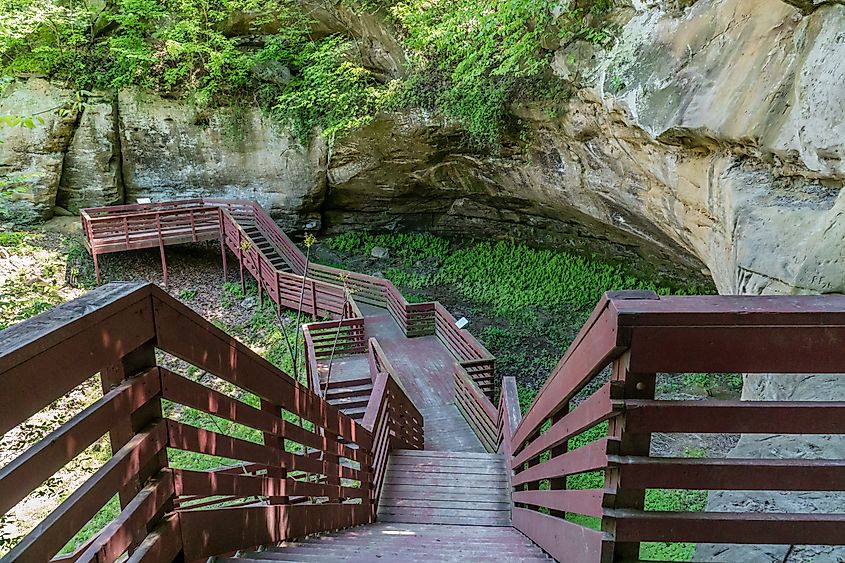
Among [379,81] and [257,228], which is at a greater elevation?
[379,81]

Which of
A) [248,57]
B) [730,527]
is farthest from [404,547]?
[248,57]

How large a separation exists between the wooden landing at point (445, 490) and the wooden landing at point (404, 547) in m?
0.63

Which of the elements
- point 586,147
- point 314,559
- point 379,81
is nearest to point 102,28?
point 379,81

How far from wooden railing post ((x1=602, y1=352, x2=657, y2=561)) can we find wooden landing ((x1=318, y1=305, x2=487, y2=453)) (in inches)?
263

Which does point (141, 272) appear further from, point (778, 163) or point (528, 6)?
point (778, 163)

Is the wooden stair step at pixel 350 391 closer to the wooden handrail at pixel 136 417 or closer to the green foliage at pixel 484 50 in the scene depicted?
the green foliage at pixel 484 50

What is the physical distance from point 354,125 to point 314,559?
12.7 metres

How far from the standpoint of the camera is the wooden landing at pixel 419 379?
29.0 ft

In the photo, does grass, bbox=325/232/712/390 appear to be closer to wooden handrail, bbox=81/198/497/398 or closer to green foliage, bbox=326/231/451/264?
green foliage, bbox=326/231/451/264

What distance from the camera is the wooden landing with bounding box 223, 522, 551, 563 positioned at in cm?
268

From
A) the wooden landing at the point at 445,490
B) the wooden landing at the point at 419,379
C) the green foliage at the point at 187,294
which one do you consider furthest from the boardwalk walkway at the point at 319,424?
the green foliage at the point at 187,294

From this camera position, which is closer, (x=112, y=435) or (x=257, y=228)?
(x=112, y=435)

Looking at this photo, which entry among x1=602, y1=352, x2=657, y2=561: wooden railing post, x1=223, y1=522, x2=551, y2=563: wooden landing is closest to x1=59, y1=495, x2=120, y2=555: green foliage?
x1=223, y1=522, x2=551, y2=563: wooden landing

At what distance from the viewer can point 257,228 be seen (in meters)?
15.9
